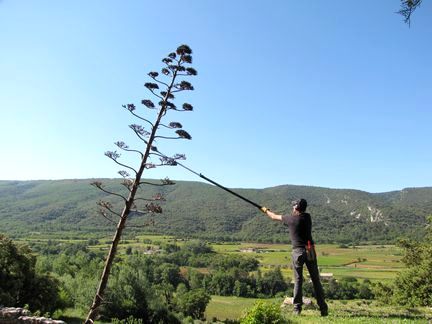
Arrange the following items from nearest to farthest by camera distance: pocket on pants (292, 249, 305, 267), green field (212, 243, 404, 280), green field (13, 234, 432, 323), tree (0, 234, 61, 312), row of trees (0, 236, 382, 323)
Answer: pocket on pants (292, 249, 305, 267)
green field (13, 234, 432, 323)
tree (0, 234, 61, 312)
row of trees (0, 236, 382, 323)
green field (212, 243, 404, 280)

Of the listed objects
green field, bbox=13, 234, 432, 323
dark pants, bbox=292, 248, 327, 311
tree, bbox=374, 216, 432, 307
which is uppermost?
dark pants, bbox=292, 248, 327, 311

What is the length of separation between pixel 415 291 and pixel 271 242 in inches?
6296

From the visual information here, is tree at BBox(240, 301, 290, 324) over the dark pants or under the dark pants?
under

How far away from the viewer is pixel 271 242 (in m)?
190

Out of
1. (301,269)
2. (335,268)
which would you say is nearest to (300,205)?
(301,269)

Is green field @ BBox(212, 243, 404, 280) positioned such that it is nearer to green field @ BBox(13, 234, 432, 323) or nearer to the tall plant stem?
green field @ BBox(13, 234, 432, 323)

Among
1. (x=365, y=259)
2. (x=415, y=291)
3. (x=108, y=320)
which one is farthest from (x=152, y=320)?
(x=365, y=259)

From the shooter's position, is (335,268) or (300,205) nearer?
(300,205)

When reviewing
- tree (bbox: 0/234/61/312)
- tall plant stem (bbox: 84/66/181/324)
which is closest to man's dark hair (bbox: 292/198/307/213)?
tall plant stem (bbox: 84/66/181/324)

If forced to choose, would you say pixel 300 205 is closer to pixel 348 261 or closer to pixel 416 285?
pixel 416 285

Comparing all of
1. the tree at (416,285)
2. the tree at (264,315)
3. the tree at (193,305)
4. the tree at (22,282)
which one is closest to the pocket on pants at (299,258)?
the tree at (264,315)

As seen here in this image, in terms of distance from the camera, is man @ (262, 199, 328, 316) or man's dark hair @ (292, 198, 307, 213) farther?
man's dark hair @ (292, 198, 307, 213)

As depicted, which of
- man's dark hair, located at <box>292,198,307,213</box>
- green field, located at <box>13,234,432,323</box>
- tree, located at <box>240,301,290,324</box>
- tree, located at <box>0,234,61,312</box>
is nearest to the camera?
tree, located at <box>240,301,290,324</box>

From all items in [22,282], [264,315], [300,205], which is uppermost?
[300,205]
